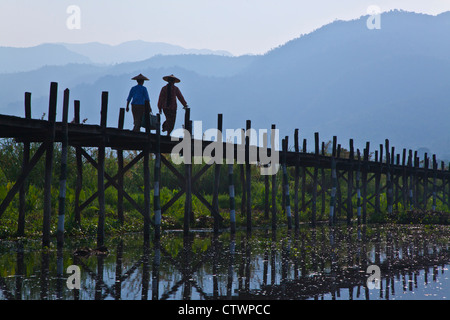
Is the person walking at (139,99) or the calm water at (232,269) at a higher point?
the person walking at (139,99)

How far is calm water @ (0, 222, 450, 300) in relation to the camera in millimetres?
10195

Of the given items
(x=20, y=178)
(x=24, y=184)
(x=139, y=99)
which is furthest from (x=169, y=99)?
(x=20, y=178)

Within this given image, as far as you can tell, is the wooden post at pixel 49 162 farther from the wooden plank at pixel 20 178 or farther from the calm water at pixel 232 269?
the calm water at pixel 232 269

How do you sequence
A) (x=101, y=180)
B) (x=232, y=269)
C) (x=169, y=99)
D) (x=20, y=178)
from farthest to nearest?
(x=169, y=99) → (x=101, y=180) → (x=20, y=178) → (x=232, y=269)

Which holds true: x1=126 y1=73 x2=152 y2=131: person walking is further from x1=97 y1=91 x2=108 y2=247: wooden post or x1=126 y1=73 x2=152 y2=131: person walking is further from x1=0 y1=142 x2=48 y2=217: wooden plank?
x1=0 y1=142 x2=48 y2=217: wooden plank

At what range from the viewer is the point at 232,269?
41.8ft

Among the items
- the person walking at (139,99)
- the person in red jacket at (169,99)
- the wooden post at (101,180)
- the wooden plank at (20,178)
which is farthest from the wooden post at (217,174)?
the wooden plank at (20,178)

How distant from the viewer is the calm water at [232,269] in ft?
33.4

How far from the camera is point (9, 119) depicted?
12.9 m

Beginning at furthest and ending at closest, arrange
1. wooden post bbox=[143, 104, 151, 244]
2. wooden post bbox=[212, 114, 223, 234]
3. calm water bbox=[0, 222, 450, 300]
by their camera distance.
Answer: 1. wooden post bbox=[212, 114, 223, 234]
2. wooden post bbox=[143, 104, 151, 244]
3. calm water bbox=[0, 222, 450, 300]

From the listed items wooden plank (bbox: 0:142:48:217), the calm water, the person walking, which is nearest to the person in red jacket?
the person walking

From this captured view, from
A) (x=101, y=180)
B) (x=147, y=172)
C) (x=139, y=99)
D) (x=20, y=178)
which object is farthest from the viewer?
(x=147, y=172)

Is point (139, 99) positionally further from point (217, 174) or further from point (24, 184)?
point (217, 174)

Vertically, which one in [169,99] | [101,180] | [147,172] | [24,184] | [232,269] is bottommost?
[232,269]
